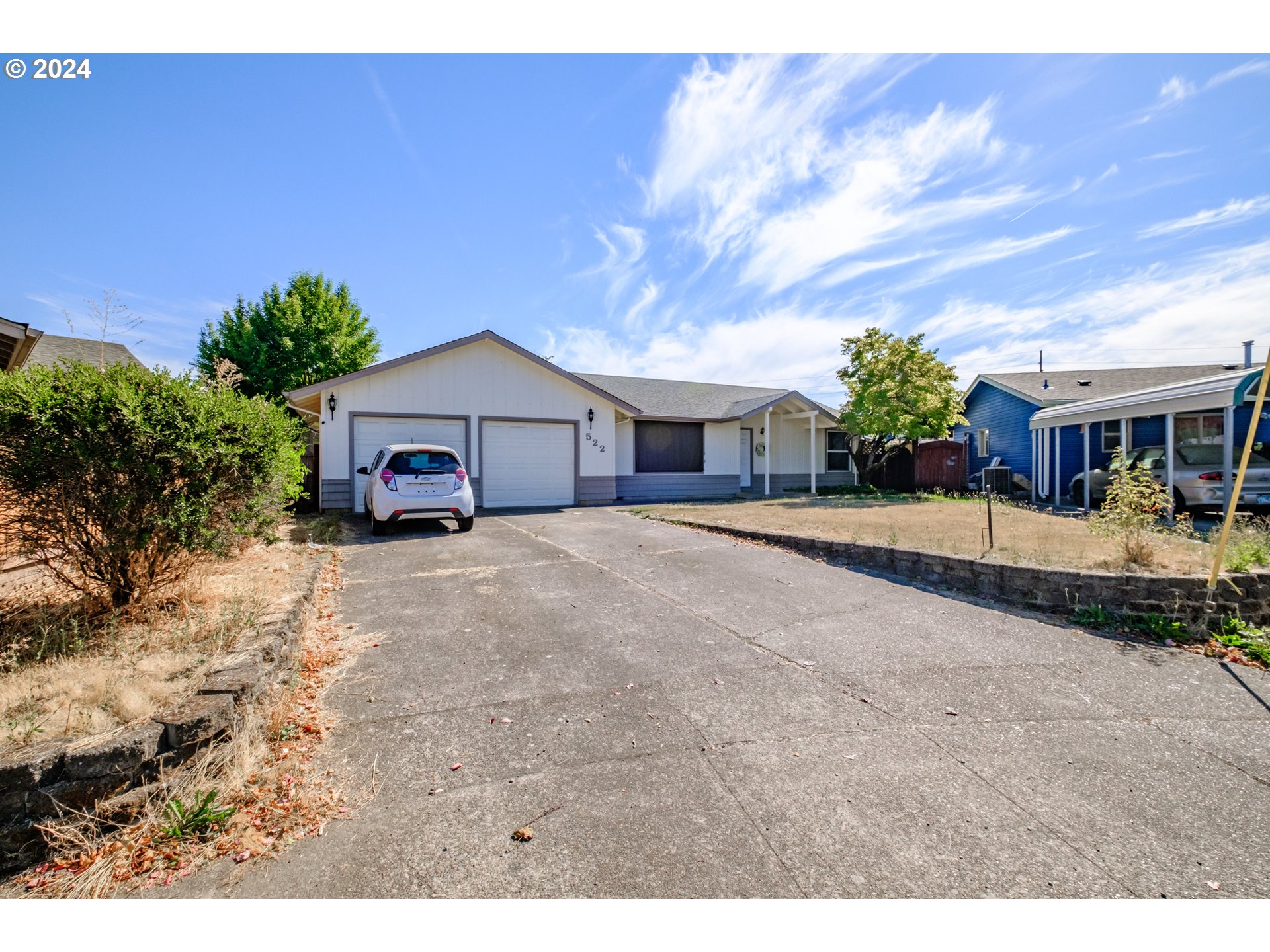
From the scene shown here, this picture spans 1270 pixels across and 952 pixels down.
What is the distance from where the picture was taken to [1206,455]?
1177cm

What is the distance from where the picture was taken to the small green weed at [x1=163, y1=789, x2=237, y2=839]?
2.25 meters

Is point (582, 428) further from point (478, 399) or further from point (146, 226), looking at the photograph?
point (146, 226)

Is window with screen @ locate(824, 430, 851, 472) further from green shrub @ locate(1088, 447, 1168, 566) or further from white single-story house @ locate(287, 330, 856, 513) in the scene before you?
green shrub @ locate(1088, 447, 1168, 566)

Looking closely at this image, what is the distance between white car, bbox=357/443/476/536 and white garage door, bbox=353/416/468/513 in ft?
10.3

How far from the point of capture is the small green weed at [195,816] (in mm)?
2250

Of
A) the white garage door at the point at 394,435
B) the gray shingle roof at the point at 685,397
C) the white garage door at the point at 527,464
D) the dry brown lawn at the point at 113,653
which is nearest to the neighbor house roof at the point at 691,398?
the gray shingle roof at the point at 685,397

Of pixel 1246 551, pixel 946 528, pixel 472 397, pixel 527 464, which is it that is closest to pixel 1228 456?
pixel 946 528

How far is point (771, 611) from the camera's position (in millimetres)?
5383

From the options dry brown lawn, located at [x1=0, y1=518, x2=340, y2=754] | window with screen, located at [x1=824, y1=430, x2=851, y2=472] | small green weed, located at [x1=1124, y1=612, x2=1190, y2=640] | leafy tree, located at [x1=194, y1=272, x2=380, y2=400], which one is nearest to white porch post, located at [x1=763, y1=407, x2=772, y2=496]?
window with screen, located at [x1=824, y1=430, x2=851, y2=472]

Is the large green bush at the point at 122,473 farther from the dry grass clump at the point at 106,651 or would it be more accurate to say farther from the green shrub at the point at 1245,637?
the green shrub at the point at 1245,637

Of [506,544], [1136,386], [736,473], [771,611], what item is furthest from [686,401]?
[1136,386]

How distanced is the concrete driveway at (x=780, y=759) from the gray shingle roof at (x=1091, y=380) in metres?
17.8

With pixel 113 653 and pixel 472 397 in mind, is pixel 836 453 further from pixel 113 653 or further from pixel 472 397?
pixel 113 653

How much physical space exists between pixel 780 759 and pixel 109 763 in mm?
3108
